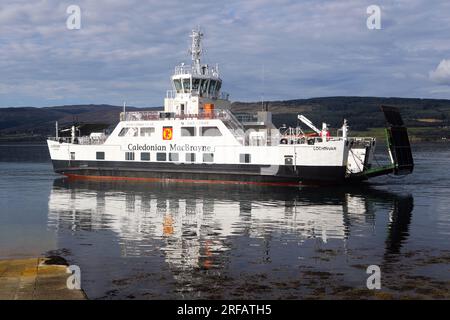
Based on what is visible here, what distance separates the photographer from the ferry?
42938 mm

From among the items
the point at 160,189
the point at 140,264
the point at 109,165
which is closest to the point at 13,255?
the point at 140,264

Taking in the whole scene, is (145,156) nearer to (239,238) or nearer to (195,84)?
(195,84)

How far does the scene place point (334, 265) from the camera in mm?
18219

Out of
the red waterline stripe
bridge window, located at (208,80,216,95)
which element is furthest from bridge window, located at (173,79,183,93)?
the red waterline stripe

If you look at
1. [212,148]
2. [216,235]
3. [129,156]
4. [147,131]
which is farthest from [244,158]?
[216,235]

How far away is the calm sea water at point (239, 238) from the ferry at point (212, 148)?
1.98 meters

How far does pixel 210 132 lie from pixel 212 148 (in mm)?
1536

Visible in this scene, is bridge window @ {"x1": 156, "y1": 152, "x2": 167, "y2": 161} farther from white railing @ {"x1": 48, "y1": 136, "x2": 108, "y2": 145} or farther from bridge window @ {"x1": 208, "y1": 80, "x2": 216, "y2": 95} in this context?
bridge window @ {"x1": 208, "y1": 80, "x2": 216, "y2": 95}

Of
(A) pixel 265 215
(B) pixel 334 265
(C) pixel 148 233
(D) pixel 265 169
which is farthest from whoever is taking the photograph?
(D) pixel 265 169

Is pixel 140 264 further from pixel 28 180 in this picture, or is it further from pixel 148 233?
pixel 28 180

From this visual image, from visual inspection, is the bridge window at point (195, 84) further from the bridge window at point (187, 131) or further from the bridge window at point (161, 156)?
the bridge window at point (161, 156)

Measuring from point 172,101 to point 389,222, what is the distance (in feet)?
92.9

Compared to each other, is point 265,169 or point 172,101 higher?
A: point 172,101
